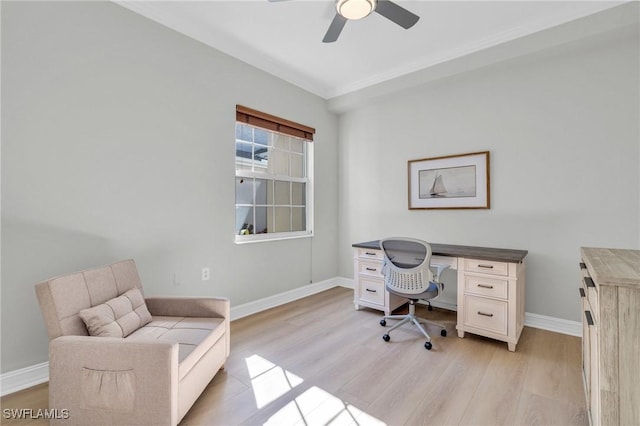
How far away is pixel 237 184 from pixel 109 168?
1222 millimetres

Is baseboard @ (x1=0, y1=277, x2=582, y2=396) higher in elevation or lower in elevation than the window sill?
lower

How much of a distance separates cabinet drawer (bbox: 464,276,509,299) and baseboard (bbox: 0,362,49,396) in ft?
10.9

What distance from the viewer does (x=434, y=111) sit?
3480 mm

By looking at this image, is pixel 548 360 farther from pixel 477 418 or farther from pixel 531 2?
pixel 531 2

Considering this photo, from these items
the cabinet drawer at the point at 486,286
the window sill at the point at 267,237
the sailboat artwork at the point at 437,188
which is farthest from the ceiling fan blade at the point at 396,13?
the window sill at the point at 267,237

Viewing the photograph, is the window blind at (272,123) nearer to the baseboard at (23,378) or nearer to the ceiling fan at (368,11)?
the ceiling fan at (368,11)

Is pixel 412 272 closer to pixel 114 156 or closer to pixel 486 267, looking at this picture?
pixel 486 267

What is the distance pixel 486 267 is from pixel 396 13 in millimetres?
2182

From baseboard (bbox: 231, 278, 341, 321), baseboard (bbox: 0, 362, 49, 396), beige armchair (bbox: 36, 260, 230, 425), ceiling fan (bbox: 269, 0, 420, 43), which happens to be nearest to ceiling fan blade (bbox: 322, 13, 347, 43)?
ceiling fan (bbox: 269, 0, 420, 43)

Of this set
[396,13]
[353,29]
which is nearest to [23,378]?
[396,13]

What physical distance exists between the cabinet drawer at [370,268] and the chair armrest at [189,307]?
1691 millimetres

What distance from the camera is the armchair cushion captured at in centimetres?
159

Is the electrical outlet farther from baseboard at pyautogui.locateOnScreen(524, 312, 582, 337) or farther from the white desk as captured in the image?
baseboard at pyautogui.locateOnScreen(524, 312, 582, 337)

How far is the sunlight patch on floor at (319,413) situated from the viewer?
5.24 ft
